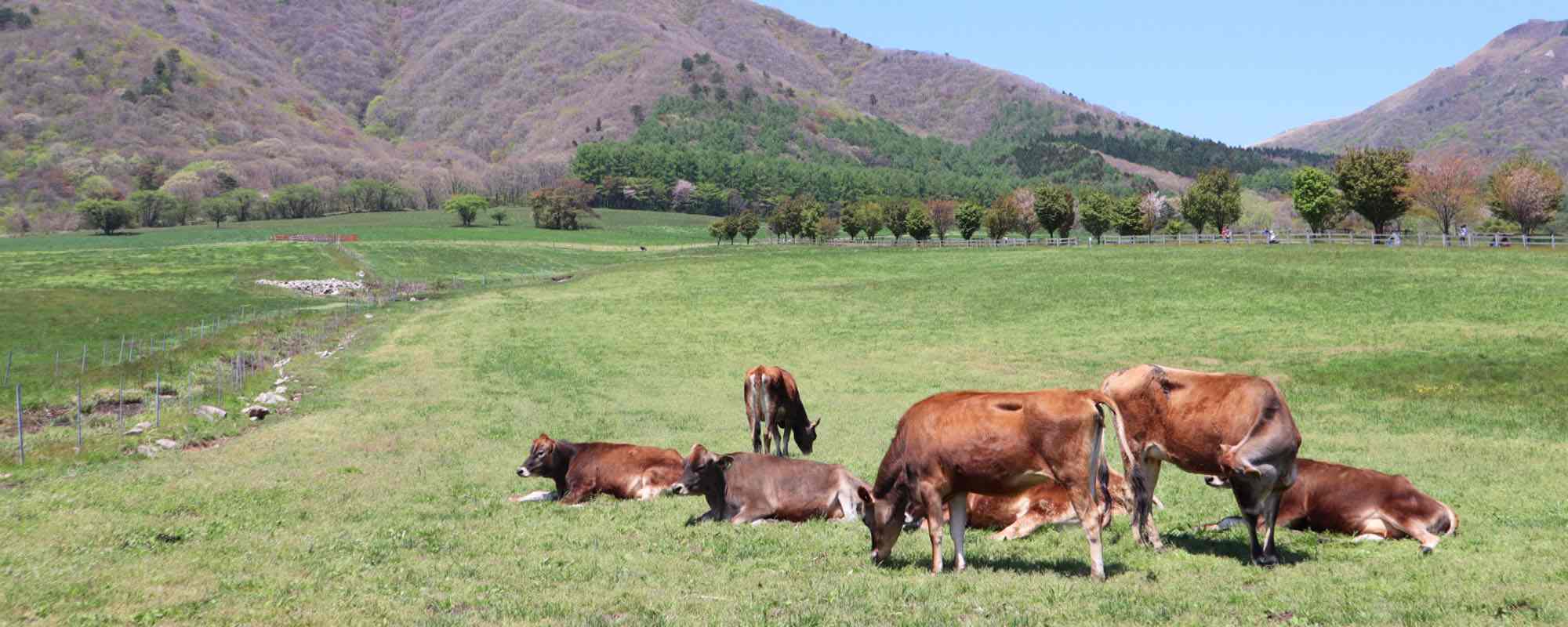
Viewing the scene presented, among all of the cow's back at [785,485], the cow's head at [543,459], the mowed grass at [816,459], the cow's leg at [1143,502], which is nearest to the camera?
the mowed grass at [816,459]

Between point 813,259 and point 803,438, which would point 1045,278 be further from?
point 803,438

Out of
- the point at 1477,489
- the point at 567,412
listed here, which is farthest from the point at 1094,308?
the point at 1477,489

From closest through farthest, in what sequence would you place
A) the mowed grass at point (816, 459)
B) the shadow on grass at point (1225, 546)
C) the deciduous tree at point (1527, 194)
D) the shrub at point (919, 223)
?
1. the mowed grass at point (816, 459)
2. the shadow on grass at point (1225, 546)
3. the deciduous tree at point (1527, 194)
4. the shrub at point (919, 223)

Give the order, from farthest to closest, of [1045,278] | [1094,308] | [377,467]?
[1045,278] < [1094,308] < [377,467]

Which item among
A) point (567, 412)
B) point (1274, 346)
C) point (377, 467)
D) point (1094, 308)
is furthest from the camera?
point (1094, 308)

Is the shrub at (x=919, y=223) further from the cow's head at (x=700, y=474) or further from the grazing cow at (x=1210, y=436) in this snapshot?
the grazing cow at (x=1210, y=436)

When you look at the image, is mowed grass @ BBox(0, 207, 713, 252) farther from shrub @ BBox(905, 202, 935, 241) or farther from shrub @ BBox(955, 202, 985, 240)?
shrub @ BBox(955, 202, 985, 240)

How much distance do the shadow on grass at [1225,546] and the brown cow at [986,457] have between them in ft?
6.23

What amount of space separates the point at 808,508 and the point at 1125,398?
5156 mm

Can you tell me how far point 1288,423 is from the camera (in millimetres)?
12820

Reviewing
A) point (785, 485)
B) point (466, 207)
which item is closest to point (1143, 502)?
point (785, 485)

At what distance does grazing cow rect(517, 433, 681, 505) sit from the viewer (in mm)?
18363

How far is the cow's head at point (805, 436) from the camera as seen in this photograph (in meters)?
23.2

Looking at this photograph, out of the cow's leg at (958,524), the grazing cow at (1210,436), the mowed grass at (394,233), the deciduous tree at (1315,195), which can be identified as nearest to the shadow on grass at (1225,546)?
Result: the grazing cow at (1210,436)
